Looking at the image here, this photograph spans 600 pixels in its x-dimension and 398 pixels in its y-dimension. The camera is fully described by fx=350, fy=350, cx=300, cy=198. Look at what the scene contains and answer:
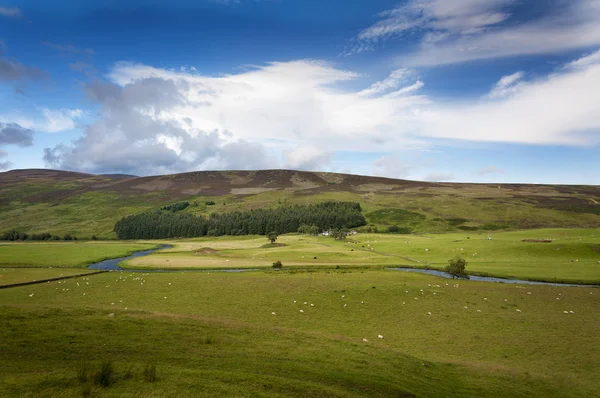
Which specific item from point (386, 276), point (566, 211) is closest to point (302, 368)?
point (386, 276)

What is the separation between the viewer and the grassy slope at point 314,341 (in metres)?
15.0

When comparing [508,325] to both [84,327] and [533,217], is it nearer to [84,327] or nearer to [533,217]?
[84,327]

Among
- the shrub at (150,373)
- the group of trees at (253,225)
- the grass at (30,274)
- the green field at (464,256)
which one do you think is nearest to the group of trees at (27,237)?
the group of trees at (253,225)

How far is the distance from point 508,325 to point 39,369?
119 ft

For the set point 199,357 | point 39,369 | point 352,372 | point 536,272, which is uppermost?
point 39,369

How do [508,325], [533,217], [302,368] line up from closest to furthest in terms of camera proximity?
1. [302,368]
2. [508,325]
3. [533,217]

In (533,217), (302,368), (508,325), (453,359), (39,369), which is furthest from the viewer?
(533,217)

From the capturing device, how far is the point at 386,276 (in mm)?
59750

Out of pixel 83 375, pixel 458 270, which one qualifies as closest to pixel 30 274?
pixel 83 375

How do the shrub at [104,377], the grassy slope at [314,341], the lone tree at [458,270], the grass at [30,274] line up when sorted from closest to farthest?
1. the shrub at [104,377]
2. the grassy slope at [314,341]
3. the grass at [30,274]
4. the lone tree at [458,270]

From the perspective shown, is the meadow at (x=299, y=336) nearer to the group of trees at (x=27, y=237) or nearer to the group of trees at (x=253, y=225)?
the group of trees at (x=253, y=225)

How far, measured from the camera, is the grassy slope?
15.0 m

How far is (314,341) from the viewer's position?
2395 centimetres

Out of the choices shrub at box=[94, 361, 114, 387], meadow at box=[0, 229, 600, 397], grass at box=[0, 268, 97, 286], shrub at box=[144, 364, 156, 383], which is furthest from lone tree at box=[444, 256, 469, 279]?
grass at box=[0, 268, 97, 286]
